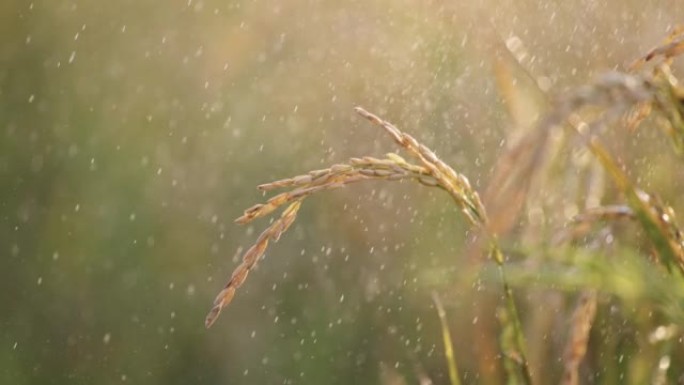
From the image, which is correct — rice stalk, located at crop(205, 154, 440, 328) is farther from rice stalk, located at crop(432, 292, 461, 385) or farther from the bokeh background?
the bokeh background

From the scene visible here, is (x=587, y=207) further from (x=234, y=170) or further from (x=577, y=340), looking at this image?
(x=234, y=170)

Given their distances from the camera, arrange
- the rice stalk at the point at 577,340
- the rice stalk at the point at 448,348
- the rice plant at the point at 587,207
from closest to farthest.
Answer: the rice plant at the point at 587,207 → the rice stalk at the point at 577,340 → the rice stalk at the point at 448,348

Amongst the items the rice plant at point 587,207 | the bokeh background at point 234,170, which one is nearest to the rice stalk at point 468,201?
the rice plant at point 587,207

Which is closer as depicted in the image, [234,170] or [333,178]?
[333,178]

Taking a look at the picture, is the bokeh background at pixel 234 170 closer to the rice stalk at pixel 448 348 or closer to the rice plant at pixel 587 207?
the rice stalk at pixel 448 348

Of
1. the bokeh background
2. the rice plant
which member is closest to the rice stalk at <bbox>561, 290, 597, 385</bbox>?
the rice plant

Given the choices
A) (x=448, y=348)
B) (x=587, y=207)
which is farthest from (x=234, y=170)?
(x=587, y=207)

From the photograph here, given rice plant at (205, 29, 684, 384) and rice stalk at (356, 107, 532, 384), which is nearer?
rice plant at (205, 29, 684, 384)

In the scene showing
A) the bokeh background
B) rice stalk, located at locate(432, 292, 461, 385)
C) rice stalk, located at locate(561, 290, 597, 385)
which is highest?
rice stalk, located at locate(561, 290, 597, 385)
